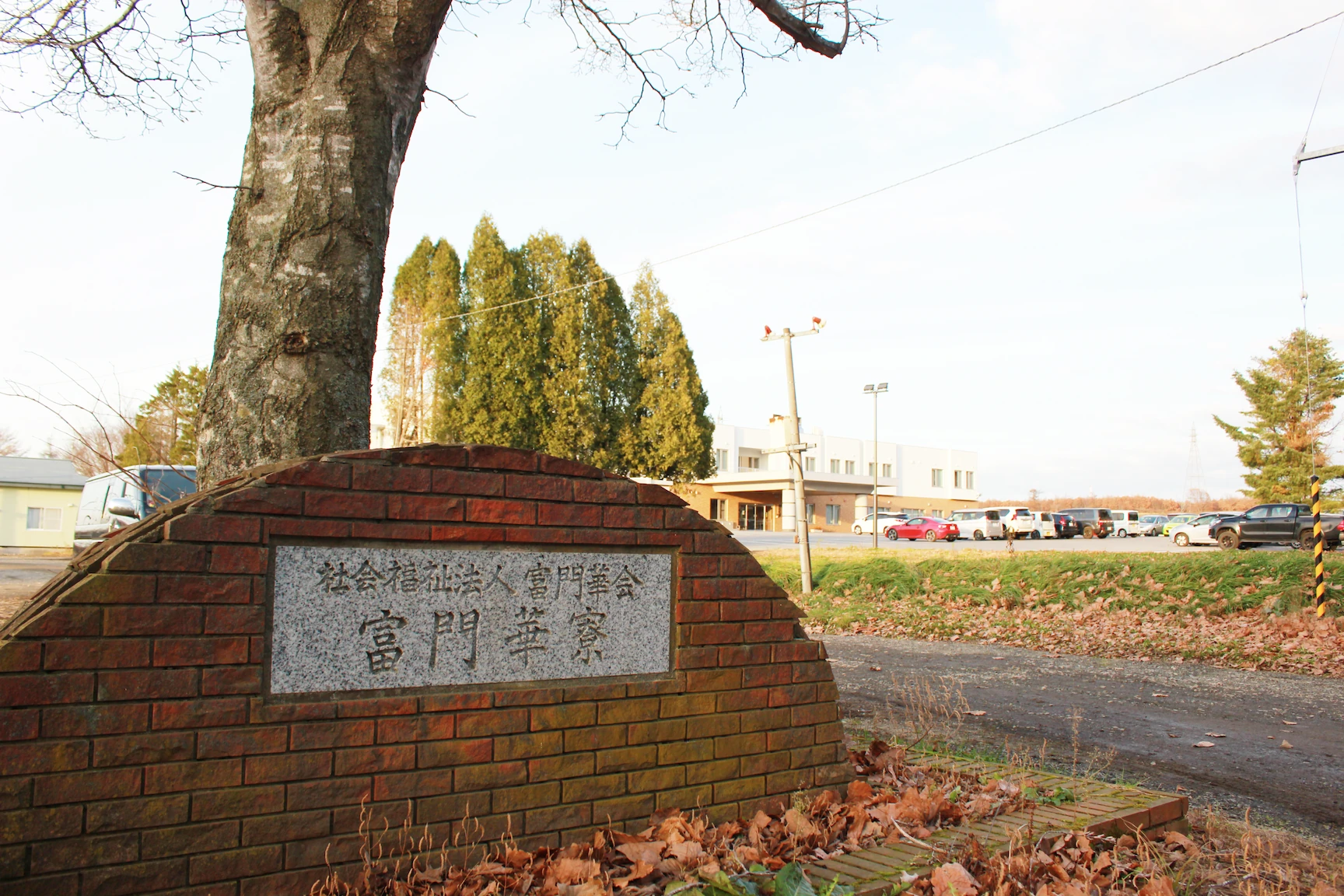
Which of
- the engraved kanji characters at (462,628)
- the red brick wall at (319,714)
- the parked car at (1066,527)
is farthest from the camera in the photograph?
the parked car at (1066,527)

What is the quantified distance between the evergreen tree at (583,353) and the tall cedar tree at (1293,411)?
27196mm

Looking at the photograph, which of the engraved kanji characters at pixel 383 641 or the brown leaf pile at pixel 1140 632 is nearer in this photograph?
the engraved kanji characters at pixel 383 641

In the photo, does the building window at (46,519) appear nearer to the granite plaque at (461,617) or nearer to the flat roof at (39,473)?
the flat roof at (39,473)

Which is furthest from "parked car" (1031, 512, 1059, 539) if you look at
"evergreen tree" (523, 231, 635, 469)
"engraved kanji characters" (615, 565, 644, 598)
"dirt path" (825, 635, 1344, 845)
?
"engraved kanji characters" (615, 565, 644, 598)

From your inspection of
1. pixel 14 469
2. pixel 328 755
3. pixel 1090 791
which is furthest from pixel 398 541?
pixel 14 469

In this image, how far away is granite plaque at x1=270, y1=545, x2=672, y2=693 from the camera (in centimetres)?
297

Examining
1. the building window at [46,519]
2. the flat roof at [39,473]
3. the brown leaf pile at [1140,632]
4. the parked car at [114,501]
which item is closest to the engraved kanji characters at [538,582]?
the parked car at [114,501]

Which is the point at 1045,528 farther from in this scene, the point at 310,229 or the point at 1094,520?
the point at 310,229

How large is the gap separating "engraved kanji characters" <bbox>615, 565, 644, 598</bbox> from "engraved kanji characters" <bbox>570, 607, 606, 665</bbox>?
0.11 metres

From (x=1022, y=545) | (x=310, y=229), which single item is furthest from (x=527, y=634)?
(x=1022, y=545)

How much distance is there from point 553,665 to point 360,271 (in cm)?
218

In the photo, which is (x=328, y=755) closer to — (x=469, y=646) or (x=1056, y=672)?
(x=469, y=646)

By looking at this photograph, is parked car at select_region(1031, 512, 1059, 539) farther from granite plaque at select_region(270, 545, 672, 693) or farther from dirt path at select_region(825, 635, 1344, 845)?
granite plaque at select_region(270, 545, 672, 693)

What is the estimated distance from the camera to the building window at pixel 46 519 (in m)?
35.8
